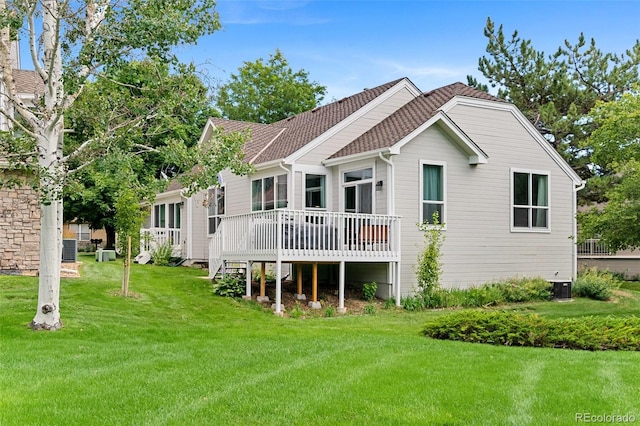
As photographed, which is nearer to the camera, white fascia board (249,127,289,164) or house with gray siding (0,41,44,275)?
house with gray siding (0,41,44,275)

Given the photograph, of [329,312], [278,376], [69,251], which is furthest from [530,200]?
[69,251]

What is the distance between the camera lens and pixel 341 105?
2012 cm

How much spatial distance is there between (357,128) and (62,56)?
9107 millimetres

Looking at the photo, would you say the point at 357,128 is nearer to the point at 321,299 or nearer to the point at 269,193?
the point at 269,193

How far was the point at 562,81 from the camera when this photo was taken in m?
27.3

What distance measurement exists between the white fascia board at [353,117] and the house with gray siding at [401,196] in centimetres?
3

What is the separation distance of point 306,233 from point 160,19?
5.87 meters

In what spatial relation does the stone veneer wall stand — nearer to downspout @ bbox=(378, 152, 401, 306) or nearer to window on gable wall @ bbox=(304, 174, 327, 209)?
window on gable wall @ bbox=(304, 174, 327, 209)

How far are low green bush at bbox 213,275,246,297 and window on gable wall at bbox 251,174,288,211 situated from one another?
256 centimetres

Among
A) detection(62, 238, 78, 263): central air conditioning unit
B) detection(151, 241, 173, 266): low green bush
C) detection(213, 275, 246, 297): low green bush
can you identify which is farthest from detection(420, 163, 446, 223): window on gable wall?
detection(151, 241, 173, 266): low green bush

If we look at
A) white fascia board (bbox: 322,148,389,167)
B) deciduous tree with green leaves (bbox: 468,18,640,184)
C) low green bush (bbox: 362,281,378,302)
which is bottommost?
low green bush (bbox: 362,281,378,302)

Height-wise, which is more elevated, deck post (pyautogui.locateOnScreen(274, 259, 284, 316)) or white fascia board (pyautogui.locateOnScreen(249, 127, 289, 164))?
white fascia board (pyautogui.locateOnScreen(249, 127, 289, 164))

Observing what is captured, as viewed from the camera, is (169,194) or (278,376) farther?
(169,194)

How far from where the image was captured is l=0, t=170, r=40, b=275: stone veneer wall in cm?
1576
